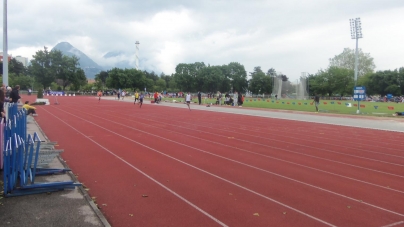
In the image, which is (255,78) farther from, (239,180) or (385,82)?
(239,180)

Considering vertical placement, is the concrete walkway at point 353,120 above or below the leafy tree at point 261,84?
below

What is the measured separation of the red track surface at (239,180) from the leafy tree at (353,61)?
93905 mm

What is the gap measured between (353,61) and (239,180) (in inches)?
3977

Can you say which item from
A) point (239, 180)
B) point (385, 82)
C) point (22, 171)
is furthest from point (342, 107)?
point (385, 82)

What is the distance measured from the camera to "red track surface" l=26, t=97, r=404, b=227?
4777 millimetres

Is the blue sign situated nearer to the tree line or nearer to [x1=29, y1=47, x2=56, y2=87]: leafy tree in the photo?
the tree line

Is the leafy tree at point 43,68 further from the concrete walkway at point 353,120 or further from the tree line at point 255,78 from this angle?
the concrete walkway at point 353,120

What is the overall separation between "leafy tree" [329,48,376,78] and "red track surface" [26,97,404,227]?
93.9 m

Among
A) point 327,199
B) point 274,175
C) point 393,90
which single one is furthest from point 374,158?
point 393,90

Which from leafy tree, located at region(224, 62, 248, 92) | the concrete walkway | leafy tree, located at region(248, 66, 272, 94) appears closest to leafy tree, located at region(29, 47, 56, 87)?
leafy tree, located at region(224, 62, 248, 92)

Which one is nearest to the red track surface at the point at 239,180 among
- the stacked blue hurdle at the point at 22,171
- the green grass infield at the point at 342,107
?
the stacked blue hurdle at the point at 22,171

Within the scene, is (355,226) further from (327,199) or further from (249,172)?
(249,172)

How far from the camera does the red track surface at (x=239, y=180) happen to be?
4.78 metres

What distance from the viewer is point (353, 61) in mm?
96562
